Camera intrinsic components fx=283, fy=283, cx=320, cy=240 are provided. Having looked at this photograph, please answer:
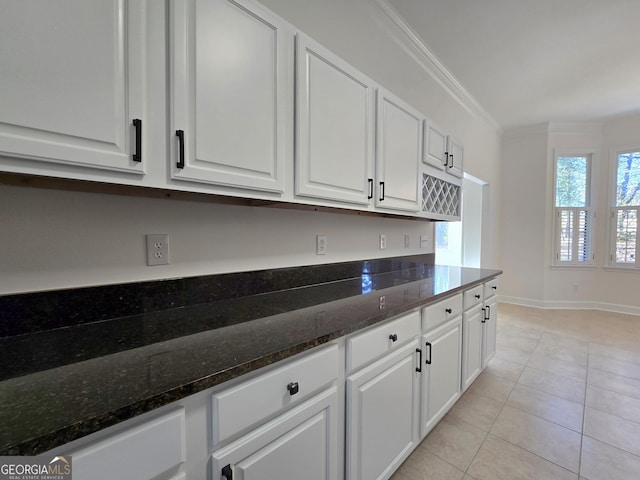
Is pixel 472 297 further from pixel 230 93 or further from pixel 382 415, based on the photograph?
pixel 230 93

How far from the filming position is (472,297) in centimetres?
202

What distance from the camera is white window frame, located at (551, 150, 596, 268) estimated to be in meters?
4.43

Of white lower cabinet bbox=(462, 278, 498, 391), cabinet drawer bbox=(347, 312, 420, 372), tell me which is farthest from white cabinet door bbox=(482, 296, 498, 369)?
cabinet drawer bbox=(347, 312, 420, 372)

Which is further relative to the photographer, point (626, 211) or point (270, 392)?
point (626, 211)

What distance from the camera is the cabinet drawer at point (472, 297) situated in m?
1.93

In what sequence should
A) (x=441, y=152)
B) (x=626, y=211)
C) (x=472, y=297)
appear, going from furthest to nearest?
(x=626, y=211) → (x=441, y=152) → (x=472, y=297)

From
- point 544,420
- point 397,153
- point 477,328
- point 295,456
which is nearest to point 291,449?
point 295,456

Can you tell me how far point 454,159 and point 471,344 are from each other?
1.53 meters

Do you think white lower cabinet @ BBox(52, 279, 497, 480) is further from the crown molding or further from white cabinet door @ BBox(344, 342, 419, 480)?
the crown molding

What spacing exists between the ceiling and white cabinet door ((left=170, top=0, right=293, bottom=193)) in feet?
5.21

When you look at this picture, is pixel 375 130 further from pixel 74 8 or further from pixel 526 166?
pixel 526 166

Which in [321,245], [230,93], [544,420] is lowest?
[544,420]

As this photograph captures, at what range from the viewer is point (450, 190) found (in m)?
2.55

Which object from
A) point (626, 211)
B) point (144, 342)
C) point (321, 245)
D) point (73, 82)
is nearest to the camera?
point (73, 82)
